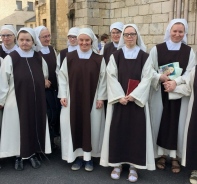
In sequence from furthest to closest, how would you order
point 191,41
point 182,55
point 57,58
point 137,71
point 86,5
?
point 86,5 < point 191,41 < point 57,58 < point 182,55 < point 137,71

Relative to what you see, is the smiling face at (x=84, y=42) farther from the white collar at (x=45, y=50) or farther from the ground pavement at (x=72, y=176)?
the ground pavement at (x=72, y=176)

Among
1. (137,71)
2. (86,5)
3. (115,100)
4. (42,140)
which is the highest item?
(86,5)

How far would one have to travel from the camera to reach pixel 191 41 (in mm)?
7652

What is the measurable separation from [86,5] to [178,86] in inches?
302

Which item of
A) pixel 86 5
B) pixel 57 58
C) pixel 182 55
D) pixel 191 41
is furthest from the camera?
pixel 86 5

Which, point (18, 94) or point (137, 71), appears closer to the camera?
point (137, 71)

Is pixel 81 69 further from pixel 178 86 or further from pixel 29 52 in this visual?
pixel 178 86

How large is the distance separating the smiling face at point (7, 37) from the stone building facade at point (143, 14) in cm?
532

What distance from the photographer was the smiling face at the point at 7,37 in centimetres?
396

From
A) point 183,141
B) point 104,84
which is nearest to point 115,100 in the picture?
point 104,84

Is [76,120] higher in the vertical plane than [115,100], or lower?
lower

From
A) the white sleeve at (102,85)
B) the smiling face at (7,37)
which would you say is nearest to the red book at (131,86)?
the white sleeve at (102,85)

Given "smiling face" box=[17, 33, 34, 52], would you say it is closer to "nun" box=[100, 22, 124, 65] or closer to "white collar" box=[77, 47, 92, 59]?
"white collar" box=[77, 47, 92, 59]

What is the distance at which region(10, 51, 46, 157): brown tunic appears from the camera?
3.63m
